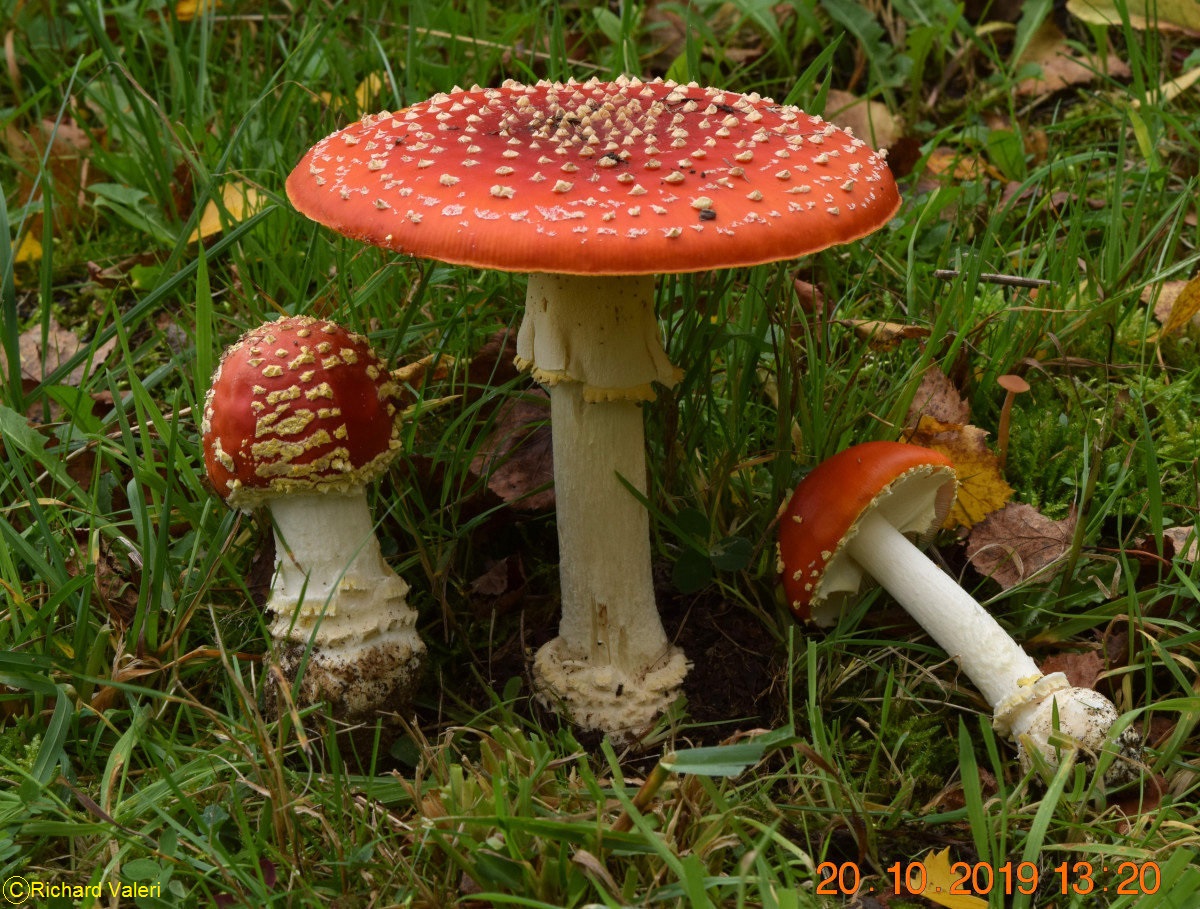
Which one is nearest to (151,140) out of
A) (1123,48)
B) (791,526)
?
(791,526)

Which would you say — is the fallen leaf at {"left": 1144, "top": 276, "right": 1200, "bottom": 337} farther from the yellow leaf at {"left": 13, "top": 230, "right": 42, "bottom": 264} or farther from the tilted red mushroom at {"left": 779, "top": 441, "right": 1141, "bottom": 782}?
the yellow leaf at {"left": 13, "top": 230, "right": 42, "bottom": 264}

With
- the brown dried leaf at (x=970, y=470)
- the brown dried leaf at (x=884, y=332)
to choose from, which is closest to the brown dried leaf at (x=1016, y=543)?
the brown dried leaf at (x=970, y=470)

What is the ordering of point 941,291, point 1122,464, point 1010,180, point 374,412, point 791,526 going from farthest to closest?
point 1010,180
point 941,291
point 1122,464
point 791,526
point 374,412

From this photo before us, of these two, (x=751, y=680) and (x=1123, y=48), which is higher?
(x=1123, y=48)

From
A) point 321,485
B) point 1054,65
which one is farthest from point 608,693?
point 1054,65

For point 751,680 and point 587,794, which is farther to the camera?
point 751,680

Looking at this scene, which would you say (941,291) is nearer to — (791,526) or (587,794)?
(791,526)

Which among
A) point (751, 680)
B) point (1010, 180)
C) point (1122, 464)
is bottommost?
point (751, 680)

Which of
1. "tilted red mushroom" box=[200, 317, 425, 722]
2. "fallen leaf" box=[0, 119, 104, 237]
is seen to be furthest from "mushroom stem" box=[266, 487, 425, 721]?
"fallen leaf" box=[0, 119, 104, 237]
